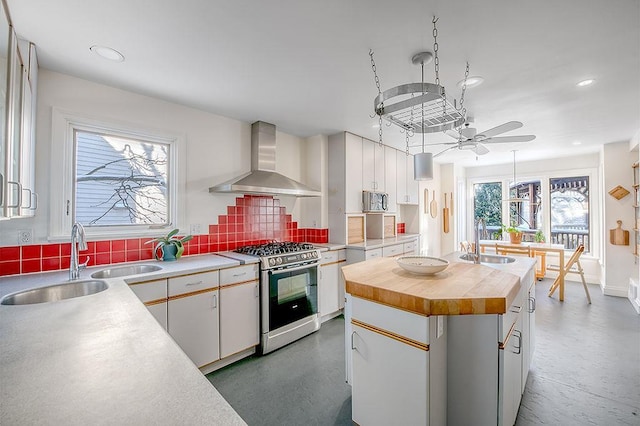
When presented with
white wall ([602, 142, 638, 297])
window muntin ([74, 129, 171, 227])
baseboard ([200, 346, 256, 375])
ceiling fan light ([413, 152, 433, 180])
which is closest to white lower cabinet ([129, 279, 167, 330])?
baseboard ([200, 346, 256, 375])

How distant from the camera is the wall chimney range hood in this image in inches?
119

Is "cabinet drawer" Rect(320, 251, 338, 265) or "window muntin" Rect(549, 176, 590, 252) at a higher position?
"window muntin" Rect(549, 176, 590, 252)

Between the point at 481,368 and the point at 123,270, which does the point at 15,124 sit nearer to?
the point at 123,270

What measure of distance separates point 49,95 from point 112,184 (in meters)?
0.77

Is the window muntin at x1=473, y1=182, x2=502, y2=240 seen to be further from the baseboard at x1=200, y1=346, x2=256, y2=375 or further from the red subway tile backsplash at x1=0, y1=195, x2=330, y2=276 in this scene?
the baseboard at x1=200, y1=346, x2=256, y2=375

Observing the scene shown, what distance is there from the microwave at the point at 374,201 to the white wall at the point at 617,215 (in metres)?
3.57

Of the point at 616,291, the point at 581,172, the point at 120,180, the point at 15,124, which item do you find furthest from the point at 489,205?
the point at 15,124

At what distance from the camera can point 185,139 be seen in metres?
2.88

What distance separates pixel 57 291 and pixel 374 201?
11.5ft

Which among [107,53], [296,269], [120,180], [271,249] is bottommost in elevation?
[296,269]

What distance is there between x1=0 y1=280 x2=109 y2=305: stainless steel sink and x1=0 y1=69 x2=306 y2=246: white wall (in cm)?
61

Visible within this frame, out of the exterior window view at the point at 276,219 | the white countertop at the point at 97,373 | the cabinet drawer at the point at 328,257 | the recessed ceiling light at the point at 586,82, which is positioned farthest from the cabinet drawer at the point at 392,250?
the white countertop at the point at 97,373

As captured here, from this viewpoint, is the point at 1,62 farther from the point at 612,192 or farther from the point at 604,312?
the point at 612,192

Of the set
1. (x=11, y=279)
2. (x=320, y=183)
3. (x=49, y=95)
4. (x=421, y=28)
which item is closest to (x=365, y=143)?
(x=320, y=183)
